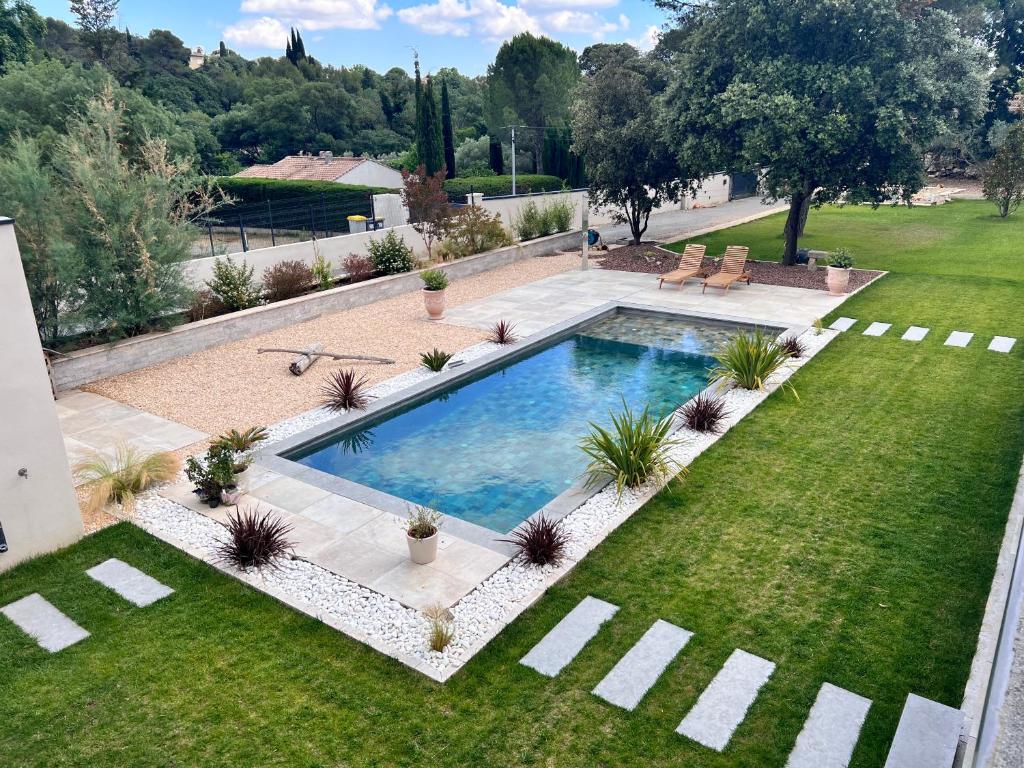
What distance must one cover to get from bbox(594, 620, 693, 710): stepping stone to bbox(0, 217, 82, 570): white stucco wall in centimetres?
540

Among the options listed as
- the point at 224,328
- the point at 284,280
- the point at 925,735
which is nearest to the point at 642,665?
the point at 925,735

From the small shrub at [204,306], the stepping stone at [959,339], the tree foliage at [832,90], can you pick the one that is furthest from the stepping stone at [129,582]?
the tree foliage at [832,90]

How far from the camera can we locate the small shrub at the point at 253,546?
6.72m

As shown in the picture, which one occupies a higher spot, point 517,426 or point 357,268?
point 357,268

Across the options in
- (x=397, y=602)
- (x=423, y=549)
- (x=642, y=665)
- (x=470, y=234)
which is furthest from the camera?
(x=470, y=234)

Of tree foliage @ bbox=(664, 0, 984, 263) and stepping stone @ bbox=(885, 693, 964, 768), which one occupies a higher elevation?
tree foliage @ bbox=(664, 0, 984, 263)

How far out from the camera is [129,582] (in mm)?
6543

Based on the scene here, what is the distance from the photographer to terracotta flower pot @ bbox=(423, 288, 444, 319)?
15.1 meters

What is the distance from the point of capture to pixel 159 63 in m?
64.5

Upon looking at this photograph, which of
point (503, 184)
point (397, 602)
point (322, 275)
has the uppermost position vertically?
point (503, 184)

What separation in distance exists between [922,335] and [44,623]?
544 inches

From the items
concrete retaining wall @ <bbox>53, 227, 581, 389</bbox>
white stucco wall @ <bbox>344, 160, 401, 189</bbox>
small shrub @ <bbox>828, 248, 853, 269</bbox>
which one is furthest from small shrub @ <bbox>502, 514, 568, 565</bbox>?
white stucco wall @ <bbox>344, 160, 401, 189</bbox>

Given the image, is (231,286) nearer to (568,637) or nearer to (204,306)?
(204,306)

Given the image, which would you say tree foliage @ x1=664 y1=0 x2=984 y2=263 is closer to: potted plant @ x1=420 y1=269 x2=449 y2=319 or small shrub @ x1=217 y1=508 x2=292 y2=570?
potted plant @ x1=420 y1=269 x2=449 y2=319
